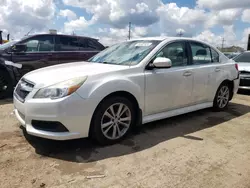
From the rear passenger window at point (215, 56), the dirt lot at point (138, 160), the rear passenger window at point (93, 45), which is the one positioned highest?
the rear passenger window at point (93, 45)

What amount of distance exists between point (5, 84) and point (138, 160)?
4536 mm

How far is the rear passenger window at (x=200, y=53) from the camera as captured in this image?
4.41m

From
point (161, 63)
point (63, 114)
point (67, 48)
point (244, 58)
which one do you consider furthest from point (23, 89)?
point (244, 58)

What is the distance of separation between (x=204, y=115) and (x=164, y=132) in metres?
1.46

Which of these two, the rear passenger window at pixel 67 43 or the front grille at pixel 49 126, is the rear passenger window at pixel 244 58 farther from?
the front grille at pixel 49 126

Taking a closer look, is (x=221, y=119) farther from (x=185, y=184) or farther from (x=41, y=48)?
(x=41, y=48)

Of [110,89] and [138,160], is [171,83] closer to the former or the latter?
[110,89]

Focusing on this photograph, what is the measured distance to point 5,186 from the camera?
2.35 m

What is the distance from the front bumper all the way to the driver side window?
1.63m

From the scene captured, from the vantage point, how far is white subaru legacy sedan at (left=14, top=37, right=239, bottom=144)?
2916 mm

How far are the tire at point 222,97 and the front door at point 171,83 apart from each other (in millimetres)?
1023

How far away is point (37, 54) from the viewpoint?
20.7 ft

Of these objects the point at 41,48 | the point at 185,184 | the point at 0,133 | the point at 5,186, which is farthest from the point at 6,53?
the point at 185,184

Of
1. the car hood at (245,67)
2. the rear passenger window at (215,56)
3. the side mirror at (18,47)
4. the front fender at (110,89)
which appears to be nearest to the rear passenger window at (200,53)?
the rear passenger window at (215,56)
